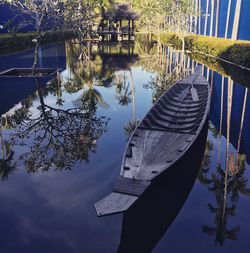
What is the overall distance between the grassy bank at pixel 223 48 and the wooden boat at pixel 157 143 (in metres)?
15.1

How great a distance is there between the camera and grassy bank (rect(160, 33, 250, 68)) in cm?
3134

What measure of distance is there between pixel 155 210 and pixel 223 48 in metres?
34.7

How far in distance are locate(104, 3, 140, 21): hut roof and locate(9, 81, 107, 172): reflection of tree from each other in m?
58.1

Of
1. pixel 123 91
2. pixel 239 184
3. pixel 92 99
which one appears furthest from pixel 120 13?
pixel 239 184

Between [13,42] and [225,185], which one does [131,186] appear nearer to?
[225,185]

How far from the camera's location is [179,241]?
7.63 metres

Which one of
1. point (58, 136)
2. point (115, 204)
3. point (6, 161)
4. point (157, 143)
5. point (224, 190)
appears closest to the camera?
point (115, 204)

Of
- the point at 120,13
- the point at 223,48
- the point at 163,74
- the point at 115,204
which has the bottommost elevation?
the point at 163,74

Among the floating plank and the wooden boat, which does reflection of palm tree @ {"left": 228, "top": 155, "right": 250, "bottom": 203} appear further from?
the floating plank

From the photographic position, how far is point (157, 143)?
10.8 meters

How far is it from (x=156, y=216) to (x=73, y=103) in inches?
549

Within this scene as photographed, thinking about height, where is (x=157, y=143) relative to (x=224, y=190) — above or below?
above

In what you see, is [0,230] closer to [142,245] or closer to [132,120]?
[142,245]

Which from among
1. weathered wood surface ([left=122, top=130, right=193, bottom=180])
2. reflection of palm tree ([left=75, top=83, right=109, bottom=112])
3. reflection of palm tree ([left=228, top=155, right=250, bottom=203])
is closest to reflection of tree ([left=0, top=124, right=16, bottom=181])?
weathered wood surface ([left=122, top=130, right=193, bottom=180])
